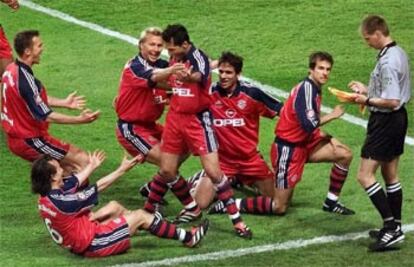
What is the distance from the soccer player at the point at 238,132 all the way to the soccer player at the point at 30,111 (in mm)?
1299

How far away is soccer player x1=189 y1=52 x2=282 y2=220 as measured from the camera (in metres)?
13.5

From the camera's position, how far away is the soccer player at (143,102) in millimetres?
13445

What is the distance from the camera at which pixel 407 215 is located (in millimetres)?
12984

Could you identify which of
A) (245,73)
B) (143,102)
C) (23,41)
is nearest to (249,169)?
(143,102)

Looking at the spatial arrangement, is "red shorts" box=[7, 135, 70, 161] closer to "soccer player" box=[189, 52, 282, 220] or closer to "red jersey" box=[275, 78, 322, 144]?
"soccer player" box=[189, 52, 282, 220]

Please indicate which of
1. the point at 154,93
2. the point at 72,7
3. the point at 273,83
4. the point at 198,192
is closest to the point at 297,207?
the point at 198,192

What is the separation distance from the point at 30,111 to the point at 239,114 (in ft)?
6.86

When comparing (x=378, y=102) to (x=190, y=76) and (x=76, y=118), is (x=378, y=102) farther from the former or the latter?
(x=76, y=118)

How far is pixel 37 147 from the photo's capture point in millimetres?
13320

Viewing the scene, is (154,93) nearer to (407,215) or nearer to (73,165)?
(73,165)

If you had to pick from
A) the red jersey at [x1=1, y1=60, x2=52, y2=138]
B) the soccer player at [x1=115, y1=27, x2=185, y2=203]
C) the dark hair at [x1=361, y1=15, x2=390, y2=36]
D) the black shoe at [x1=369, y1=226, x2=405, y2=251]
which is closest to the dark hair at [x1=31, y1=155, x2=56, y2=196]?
the red jersey at [x1=1, y1=60, x2=52, y2=138]

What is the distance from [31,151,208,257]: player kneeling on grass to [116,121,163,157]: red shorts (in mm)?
1356

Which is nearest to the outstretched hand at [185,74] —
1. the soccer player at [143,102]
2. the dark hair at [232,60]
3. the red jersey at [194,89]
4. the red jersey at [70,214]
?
the red jersey at [194,89]

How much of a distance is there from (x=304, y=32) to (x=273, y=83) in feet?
8.25
